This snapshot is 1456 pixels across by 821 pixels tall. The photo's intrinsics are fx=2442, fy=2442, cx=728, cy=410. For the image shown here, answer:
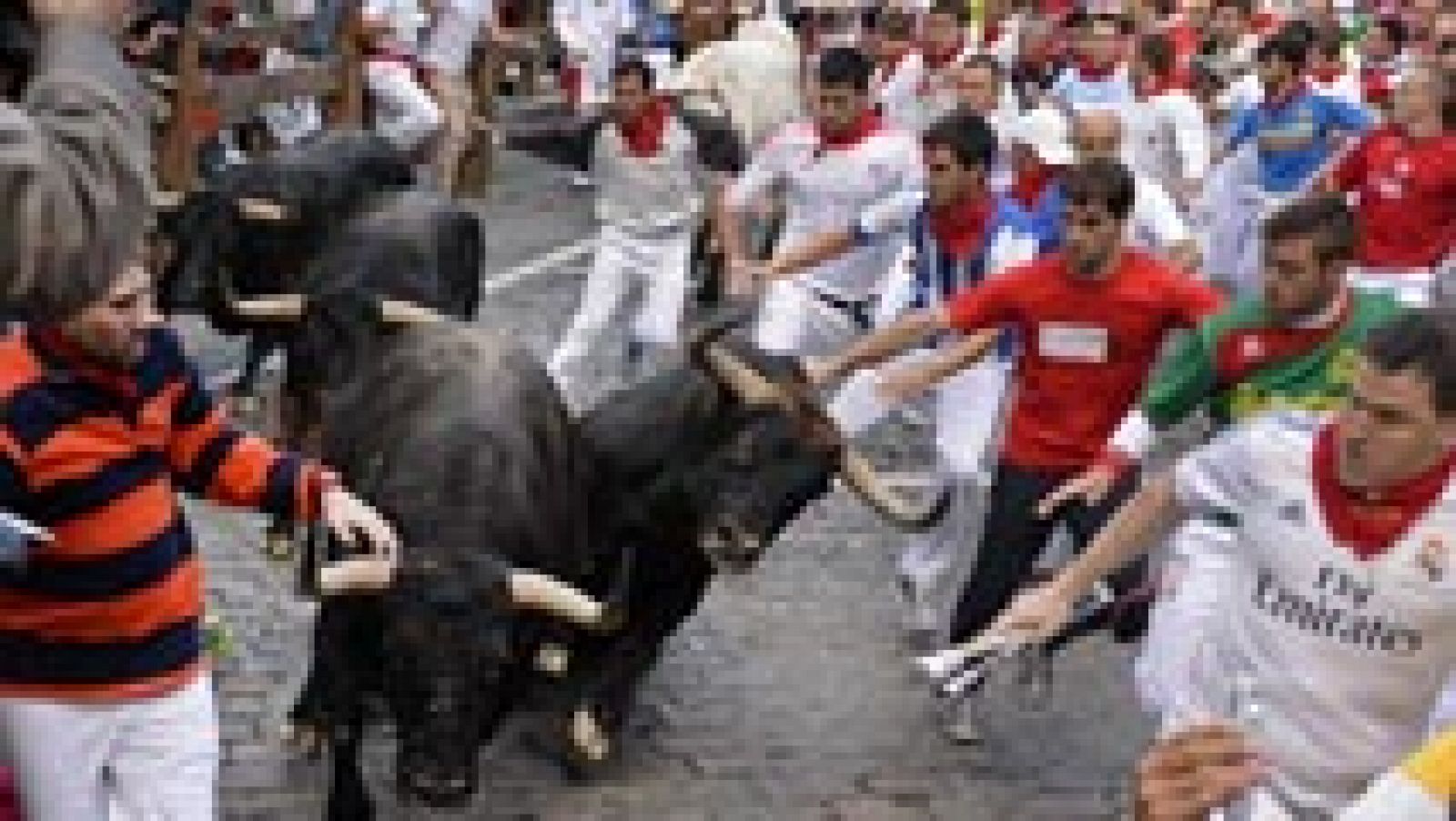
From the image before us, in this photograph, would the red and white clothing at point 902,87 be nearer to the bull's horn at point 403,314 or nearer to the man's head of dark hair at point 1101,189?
the bull's horn at point 403,314

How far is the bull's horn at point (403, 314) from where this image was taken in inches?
325

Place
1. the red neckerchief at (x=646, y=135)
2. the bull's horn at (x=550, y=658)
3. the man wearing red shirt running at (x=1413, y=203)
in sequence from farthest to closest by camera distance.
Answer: the red neckerchief at (x=646, y=135)
the man wearing red shirt running at (x=1413, y=203)
the bull's horn at (x=550, y=658)

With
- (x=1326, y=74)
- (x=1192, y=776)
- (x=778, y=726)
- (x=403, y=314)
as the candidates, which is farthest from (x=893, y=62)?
(x=1192, y=776)

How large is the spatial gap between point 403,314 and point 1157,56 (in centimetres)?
636

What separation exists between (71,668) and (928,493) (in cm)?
472

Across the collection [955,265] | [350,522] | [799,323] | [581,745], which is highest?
[350,522]

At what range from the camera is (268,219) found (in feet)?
33.6

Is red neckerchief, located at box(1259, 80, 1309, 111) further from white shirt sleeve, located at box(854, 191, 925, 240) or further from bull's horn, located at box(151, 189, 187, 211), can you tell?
bull's horn, located at box(151, 189, 187, 211)

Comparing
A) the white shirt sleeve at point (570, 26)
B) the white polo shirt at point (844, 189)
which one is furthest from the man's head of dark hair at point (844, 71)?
the white shirt sleeve at point (570, 26)

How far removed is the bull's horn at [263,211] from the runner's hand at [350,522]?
4806 mm

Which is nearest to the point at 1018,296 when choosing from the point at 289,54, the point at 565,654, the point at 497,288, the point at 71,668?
the point at 565,654

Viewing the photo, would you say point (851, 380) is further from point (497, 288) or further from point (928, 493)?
point (497, 288)

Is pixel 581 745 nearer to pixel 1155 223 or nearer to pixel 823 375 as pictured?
pixel 823 375

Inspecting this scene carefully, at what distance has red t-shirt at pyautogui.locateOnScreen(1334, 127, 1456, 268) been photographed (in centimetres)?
1016
